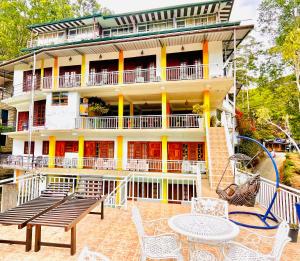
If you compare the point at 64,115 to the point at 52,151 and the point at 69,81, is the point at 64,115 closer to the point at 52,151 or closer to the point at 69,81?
the point at 69,81

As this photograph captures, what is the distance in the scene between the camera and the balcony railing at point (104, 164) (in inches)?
528

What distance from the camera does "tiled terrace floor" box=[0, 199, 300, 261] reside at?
349cm

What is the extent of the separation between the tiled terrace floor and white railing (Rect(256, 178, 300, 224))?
93 centimetres

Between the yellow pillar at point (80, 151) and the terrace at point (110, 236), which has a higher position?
the yellow pillar at point (80, 151)

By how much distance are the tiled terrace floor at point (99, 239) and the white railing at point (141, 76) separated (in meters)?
10.0

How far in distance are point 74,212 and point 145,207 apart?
291 centimetres

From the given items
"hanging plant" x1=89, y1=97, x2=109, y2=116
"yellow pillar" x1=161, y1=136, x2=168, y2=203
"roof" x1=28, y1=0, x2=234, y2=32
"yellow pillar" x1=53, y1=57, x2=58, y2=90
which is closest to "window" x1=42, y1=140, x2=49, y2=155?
"yellow pillar" x1=53, y1=57, x2=58, y2=90

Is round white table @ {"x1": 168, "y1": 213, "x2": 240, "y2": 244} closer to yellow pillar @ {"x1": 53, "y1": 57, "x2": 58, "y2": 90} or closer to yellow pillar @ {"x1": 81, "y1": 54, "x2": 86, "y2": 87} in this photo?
yellow pillar @ {"x1": 81, "y1": 54, "x2": 86, "y2": 87}

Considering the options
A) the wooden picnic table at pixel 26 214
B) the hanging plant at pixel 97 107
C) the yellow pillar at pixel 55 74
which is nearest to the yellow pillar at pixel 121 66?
the hanging plant at pixel 97 107

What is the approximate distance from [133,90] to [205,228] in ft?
38.9

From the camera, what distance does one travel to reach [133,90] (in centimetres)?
1388

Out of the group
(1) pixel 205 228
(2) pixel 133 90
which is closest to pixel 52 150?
(2) pixel 133 90

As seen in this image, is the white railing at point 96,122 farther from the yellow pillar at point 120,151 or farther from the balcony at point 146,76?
the balcony at point 146,76

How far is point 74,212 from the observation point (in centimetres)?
396
